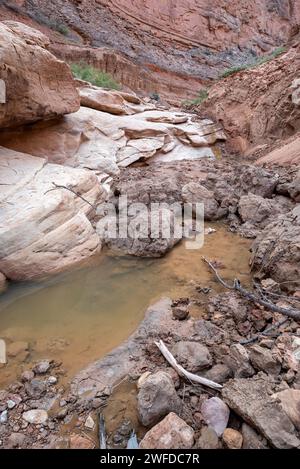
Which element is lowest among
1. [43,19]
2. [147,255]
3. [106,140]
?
Answer: [147,255]

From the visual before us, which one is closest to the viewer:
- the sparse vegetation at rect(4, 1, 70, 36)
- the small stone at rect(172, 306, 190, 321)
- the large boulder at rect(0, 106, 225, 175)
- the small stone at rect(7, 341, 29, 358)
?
the small stone at rect(7, 341, 29, 358)

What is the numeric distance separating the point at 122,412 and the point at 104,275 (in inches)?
71.5

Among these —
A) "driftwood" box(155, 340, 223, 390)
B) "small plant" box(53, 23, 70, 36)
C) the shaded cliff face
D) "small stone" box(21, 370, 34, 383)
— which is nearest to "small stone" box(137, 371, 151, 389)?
"driftwood" box(155, 340, 223, 390)

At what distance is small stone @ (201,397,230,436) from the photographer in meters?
1.48

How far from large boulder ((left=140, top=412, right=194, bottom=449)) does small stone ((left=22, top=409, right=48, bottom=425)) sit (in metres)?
0.64

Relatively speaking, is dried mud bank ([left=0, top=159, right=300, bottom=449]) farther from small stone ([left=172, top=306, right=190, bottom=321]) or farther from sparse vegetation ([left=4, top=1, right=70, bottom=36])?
sparse vegetation ([left=4, top=1, right=70, bottom=36])

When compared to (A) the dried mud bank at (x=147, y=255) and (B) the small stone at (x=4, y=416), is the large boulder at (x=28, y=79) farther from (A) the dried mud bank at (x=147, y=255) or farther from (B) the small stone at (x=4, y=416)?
(B) the small stone at (x=4, y=416)

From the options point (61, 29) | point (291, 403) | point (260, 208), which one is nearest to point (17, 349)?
point (291, 403)

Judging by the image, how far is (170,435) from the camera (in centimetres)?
143

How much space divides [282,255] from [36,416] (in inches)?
94.6

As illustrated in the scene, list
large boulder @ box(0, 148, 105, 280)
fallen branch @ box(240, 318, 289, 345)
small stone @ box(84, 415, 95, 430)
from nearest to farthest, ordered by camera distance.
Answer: small stone @ box(84, 415, 95, 430) → fallen branch @ box(240, 318, 289, 345) → large boulder @ box(0, 148, 105, 280)

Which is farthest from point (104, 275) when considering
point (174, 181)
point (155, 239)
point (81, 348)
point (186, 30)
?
point (186, 30)

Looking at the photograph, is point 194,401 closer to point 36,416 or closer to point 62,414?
point 62,414

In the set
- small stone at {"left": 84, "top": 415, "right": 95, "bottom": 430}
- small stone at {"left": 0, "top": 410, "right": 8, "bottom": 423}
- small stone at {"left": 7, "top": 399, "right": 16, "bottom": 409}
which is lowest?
small stone at {"left": 7, "top": 399, "right": 16, "bottom": 409}
